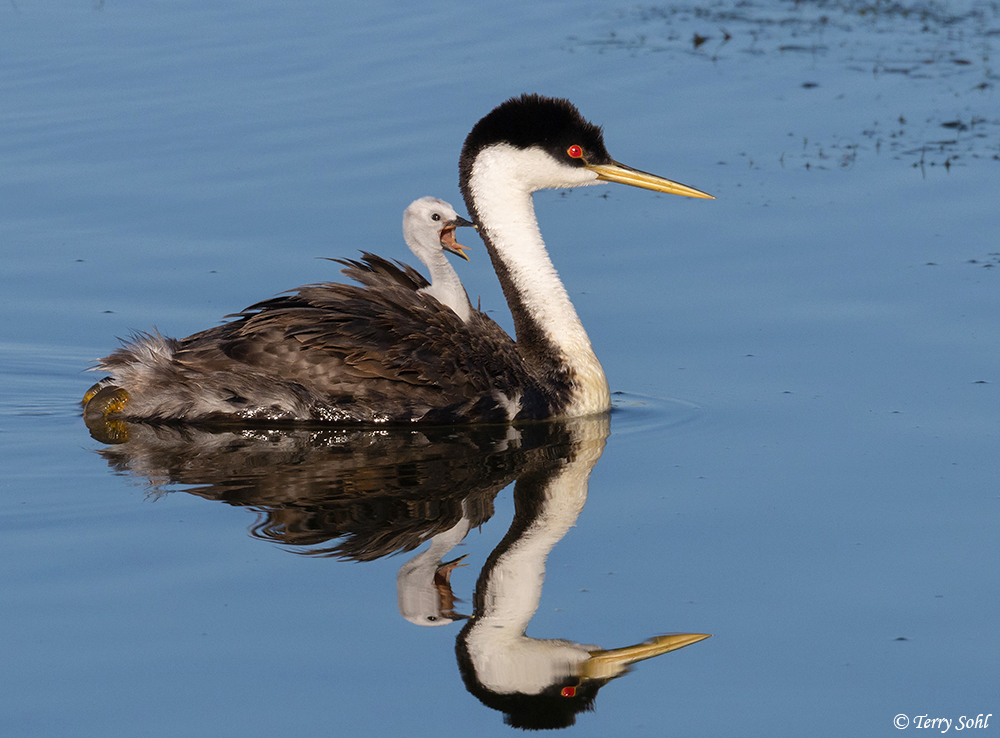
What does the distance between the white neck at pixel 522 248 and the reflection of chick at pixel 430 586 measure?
247 cm

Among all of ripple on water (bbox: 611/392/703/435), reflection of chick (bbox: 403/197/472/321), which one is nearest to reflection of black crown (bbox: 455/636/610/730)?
ripple on water (bbox: 611/392/703/435)

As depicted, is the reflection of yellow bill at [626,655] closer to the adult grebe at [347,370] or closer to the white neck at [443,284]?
the adult grebe at [347,370]

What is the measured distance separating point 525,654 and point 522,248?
3.87 metres

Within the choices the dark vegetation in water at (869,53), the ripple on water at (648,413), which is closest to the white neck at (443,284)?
the ripple on water at (648,413)

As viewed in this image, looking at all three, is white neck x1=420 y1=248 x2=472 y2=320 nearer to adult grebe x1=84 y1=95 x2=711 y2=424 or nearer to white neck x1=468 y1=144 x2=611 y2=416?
adult grebe x1=84 y1=95 x2=711 y2=424

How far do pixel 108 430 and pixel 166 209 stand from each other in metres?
3.87

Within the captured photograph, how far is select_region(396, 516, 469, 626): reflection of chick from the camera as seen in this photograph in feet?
19.9

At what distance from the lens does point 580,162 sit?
30.7ft

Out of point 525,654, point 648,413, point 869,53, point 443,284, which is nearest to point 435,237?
point 443,284

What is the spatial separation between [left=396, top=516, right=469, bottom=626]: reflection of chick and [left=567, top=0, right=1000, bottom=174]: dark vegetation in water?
24.0ft

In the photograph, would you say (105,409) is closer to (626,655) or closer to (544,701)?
(544,701)

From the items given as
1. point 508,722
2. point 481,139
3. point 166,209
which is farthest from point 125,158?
point 508,722

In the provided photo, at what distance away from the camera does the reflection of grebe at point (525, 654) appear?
5586mm

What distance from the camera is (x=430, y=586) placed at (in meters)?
6.32
